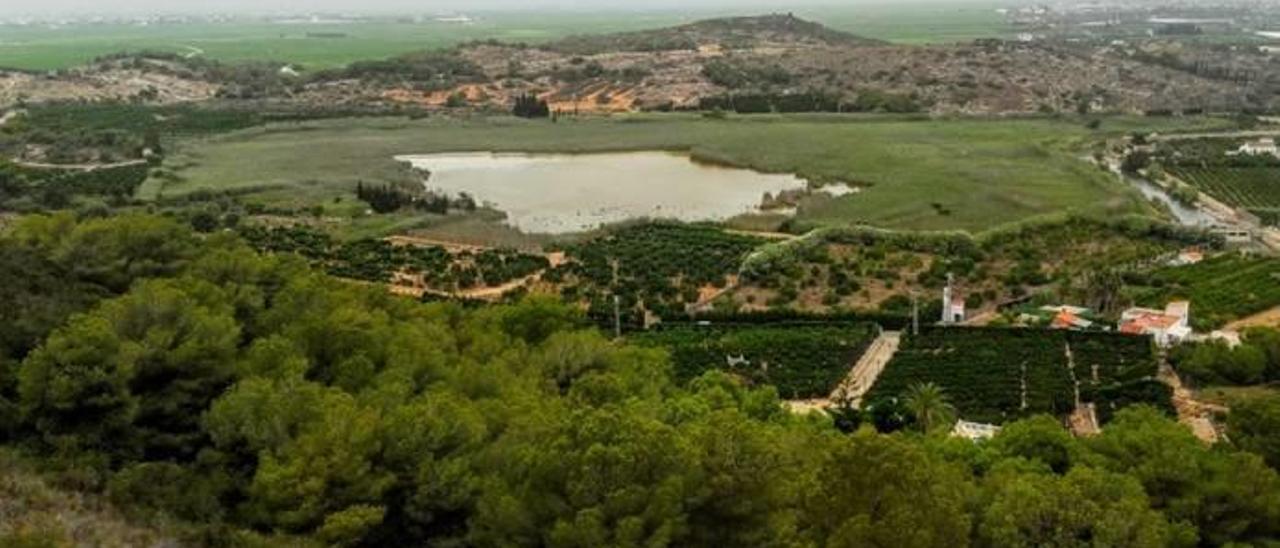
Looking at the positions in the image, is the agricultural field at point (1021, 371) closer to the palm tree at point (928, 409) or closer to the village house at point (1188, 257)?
the palm tree at point (928, 409)

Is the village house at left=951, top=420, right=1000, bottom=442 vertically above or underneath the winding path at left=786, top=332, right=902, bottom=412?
above

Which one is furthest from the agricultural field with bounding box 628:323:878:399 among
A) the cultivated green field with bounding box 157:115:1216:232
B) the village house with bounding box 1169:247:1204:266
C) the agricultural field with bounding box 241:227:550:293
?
the cultivated green field with bounding box 157:115:1216:232

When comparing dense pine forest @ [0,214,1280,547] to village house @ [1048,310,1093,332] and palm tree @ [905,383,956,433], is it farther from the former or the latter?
village house @ [1048,310,1093,332]

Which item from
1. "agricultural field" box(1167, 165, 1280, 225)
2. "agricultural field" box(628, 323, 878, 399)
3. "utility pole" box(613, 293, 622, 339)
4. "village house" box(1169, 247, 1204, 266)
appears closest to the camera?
"agricultural field" box(628, 323, 878, 399)

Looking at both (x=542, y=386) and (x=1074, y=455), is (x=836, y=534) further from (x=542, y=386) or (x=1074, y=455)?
(x=542, y=386)

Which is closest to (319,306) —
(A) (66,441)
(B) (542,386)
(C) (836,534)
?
(B) (542,386)

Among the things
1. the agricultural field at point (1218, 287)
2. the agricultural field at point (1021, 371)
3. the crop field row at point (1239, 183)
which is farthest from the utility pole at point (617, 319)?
the crop field row at point (1239, 183)
